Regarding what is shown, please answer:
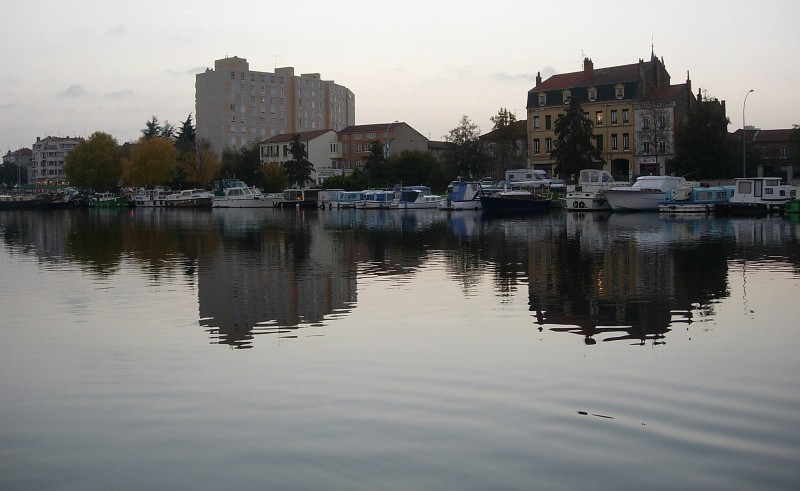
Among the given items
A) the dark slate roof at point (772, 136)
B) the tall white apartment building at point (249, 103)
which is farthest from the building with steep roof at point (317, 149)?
the dark slate roof at point (772, 136)

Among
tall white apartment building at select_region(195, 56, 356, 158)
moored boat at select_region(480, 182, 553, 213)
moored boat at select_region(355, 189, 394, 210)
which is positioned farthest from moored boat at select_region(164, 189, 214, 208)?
moored boat at select_region(480, 182, 553, 213)

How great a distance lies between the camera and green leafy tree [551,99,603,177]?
7575 centimetres

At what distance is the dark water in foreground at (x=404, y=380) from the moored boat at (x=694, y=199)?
3685cm

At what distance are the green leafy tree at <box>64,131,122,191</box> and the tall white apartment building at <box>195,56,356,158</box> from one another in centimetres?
2431

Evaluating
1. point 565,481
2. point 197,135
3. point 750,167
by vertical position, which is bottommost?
point 565,481

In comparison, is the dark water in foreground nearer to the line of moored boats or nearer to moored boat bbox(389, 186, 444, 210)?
the line of moored boats

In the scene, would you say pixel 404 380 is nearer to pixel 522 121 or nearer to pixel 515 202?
pixel 515 202

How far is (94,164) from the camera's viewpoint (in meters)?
122

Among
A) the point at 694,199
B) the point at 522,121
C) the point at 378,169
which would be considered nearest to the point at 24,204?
the point at 378,169

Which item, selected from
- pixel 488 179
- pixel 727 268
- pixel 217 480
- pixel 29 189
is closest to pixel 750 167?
pixel 488 179

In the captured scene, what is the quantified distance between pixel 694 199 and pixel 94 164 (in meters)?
89.3

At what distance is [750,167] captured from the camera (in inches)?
3004

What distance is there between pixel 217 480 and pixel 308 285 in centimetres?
1223

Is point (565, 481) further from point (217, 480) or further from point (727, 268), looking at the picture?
point (727, 268)
